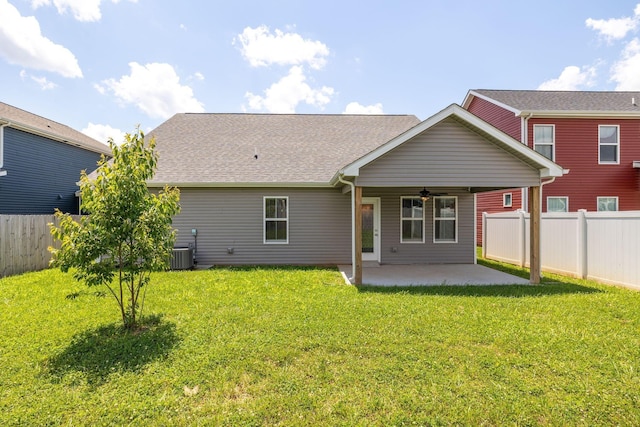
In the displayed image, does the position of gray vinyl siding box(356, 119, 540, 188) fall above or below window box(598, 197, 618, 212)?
above

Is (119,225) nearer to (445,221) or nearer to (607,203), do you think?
(445,221)

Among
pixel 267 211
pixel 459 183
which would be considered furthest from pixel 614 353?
pixel 267 211

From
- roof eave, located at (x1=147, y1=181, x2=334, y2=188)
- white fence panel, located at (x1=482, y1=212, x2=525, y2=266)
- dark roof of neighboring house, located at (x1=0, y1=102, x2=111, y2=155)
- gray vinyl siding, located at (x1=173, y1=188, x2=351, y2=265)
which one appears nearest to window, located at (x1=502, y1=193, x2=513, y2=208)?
white fence panel, located at (x1=482, y1=212, x2=525, y2=266)

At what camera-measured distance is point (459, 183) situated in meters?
7.43

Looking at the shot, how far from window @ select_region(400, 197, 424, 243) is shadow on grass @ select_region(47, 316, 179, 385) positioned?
7.95 m

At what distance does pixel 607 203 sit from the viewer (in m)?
13.1

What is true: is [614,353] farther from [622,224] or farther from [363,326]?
[622,224]

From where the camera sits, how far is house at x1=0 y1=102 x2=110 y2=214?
38.2 ft

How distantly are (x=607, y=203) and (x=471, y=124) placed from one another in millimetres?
10462

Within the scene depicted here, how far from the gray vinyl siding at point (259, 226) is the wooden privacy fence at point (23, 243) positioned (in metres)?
3.95

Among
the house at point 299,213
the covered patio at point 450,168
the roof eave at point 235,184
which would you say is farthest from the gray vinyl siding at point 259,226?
the covered patio at point 450,168

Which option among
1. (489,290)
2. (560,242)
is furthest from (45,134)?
(560,242)

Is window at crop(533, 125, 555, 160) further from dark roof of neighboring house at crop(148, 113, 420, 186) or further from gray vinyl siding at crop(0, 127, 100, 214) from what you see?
gray vinyl siding at crop(0, 127, 100, 214)

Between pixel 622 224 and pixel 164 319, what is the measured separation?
959cm
